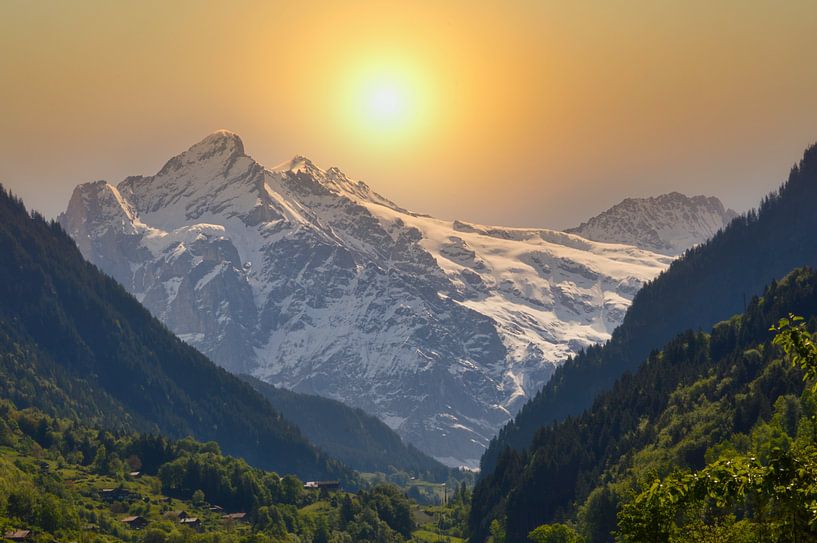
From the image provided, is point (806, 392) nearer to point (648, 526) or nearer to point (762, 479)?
point (762, 479)

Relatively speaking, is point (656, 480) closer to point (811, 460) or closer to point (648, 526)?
point (811, 460)

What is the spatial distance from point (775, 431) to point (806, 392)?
154 m

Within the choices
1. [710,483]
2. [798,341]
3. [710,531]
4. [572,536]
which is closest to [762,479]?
[710,483]

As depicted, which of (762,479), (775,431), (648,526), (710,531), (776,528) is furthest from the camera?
(775,431)

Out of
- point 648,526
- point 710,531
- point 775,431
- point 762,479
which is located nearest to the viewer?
point 762,479

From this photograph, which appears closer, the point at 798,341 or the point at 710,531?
the point at 798,341

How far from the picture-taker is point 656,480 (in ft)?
147

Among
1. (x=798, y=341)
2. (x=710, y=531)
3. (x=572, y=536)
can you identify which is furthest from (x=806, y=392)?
(x=572, y=536)

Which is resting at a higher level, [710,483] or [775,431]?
[775,431]

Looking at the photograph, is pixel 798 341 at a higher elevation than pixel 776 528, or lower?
higher

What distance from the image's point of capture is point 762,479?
140 ft

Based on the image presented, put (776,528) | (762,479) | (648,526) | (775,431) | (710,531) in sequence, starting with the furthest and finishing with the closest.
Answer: (775,431), (710,531), (648,526), (776,528), (762,479)

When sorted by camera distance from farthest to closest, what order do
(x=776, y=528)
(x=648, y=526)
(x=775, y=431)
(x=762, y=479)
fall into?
(x=775, y=431), (x=648, y=526), (x=776, y=528), (x=762, y=479)

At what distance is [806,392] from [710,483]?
676 cm
